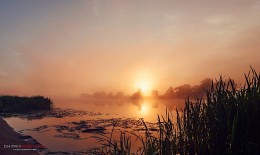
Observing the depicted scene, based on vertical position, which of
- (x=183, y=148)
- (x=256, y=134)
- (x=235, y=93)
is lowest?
(x=183, y=148)

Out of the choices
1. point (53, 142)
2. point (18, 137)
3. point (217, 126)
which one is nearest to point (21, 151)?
point (53, 142)

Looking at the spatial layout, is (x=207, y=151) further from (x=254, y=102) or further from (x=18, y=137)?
(x=18, y=137)

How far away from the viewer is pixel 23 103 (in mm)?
44438

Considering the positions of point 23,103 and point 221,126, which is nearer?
point 221,126

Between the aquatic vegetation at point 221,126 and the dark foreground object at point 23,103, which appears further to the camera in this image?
the dark foreground object at point 23,103

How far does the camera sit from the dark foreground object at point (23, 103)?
42.4 metres

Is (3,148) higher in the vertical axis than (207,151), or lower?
lower

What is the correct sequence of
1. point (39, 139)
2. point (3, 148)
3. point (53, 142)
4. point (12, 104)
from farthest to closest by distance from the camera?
point (12, 104) < point (39, 139) < point (53, 142) < point (3, 148)

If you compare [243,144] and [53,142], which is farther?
[53,142]

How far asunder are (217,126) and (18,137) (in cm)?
1611

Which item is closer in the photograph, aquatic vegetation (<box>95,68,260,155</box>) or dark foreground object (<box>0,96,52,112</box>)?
aquatic vegetation (<box>95,68,260,155</box>)

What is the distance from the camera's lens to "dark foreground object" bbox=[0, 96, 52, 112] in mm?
42438

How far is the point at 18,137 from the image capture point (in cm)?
1848

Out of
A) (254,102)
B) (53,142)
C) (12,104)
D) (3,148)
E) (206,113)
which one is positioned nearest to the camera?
(254,102)
